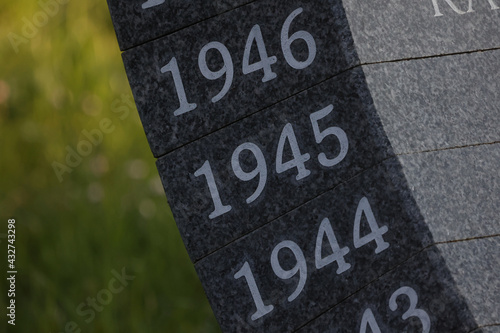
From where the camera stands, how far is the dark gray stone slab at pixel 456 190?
2.54 metres

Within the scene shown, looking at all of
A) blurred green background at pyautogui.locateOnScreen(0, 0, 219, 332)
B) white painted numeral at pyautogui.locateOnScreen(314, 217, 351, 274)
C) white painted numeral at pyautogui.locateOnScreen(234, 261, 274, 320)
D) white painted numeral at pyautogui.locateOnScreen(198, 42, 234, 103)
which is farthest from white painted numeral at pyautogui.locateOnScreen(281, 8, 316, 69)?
blurred green background at pyautogui.locateOnScreen(0, 0, 219, 332)

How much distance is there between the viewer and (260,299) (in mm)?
2484

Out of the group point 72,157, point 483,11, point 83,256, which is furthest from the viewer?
point 72,157

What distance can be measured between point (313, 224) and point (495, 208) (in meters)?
0.75

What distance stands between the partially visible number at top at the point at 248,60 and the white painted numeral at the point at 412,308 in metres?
0.96

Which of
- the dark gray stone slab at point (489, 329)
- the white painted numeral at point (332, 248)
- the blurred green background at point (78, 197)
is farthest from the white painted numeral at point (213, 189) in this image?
the blurred green background at point (78, 197)

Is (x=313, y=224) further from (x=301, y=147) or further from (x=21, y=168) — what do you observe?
(x=21, y=168)

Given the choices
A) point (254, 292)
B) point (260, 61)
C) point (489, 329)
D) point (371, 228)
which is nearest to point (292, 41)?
point (260, 61)

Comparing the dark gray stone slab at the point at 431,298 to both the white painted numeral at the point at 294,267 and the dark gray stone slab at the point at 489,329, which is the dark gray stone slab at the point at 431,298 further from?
the white painted numeral at the point at 294,267

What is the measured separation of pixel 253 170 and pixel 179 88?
429 millimetres

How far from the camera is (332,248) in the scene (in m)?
2.52

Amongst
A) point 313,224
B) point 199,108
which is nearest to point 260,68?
point 199,108

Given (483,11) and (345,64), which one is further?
(483,11)

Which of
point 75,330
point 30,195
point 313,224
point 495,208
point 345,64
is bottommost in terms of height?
point 75,330
